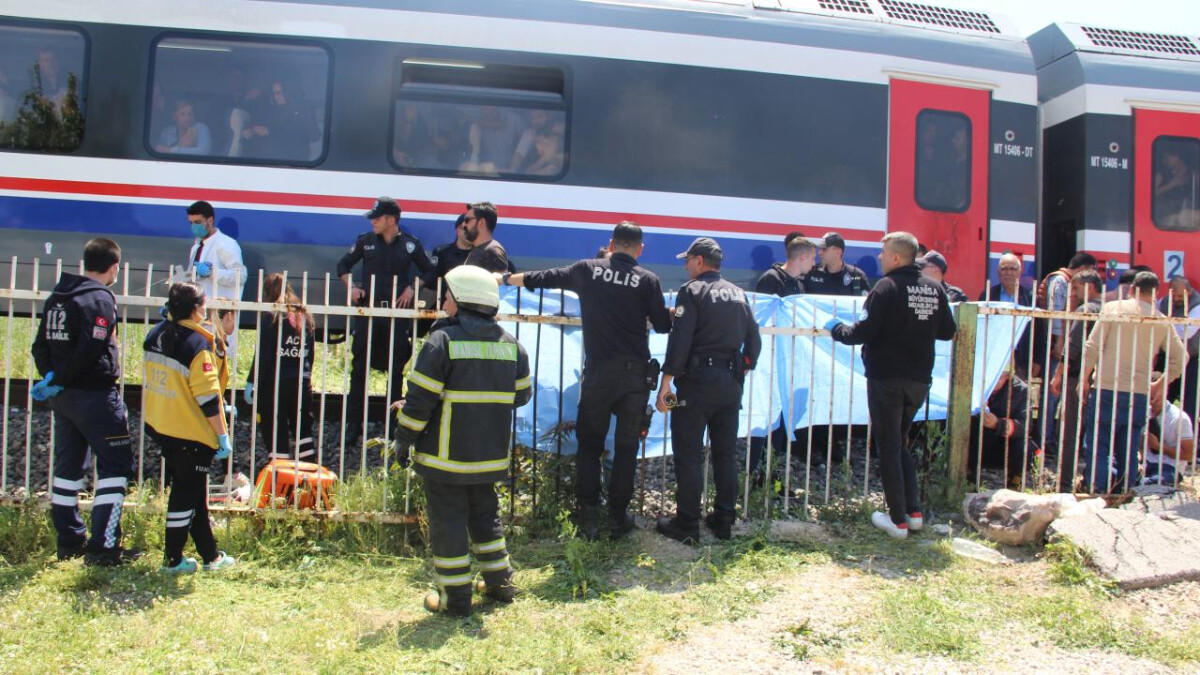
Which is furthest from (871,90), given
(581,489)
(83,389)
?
(83,389)

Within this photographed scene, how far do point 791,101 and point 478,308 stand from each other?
4.44 metres

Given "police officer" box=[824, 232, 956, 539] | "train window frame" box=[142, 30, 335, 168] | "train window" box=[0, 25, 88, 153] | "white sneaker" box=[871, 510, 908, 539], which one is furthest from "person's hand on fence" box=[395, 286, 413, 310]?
"white sneaker" box=[871, 510, 908, 539]

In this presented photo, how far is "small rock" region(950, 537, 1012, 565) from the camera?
533 cm

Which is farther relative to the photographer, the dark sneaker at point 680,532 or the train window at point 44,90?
the train window at point 44,90

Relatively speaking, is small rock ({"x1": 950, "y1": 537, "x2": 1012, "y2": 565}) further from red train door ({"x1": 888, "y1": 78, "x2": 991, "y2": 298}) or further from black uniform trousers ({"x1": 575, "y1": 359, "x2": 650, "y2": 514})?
red train door ({"x1": 888, "y1": 78, "x2": 991, "y2": 298})

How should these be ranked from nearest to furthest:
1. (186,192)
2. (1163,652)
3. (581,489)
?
(1163,652) < (581,489) < (186,192)

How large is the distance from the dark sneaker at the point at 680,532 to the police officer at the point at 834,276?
266 centimetres

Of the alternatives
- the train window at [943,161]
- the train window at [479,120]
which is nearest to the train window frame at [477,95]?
the train window at [479,120]

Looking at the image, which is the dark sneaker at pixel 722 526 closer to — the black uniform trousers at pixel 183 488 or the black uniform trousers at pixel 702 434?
the black uniform trousers at pixel 702 434

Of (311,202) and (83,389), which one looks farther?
(311,202)

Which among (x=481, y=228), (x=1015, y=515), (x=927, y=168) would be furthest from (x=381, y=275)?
(x=927, y=168)

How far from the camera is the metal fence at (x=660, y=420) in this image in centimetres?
535

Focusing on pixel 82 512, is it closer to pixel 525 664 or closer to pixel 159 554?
pixel 159 554

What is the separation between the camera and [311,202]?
720cm
